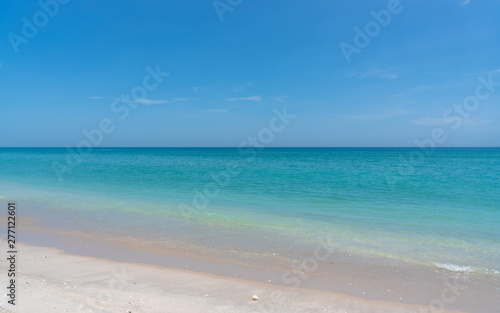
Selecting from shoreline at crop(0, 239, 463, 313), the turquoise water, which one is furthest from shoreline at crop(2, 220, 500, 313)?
the turquoise water

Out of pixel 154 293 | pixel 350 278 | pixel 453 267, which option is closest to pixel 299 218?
pixel 350 278

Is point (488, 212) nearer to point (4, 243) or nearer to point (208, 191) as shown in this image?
point (208, 191)

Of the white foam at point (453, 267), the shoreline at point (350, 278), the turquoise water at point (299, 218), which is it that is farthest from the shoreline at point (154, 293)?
the white foam at point (453, 267)

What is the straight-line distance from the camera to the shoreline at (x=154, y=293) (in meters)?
5.00

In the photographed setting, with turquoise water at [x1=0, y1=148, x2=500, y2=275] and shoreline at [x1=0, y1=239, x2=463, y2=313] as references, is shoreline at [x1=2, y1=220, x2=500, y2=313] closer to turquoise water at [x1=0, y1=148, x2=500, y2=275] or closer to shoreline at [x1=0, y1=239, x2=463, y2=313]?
shoreline at [x1=0, y1=239, x2=463, y2=313]

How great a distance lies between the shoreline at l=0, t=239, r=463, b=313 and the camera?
5.00 m

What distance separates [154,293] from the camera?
5.51m

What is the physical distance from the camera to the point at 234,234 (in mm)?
9695

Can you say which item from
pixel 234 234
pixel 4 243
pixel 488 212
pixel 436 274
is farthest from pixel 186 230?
pixel 488 212

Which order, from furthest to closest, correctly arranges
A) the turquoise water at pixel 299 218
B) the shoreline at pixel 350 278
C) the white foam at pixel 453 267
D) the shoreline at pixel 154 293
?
1. the turquoise water at pixel 299 218
2. the white foam at pixel 453 267
3. the shoreline at pixel 350 278
4. the shoreline at pixel 154 293

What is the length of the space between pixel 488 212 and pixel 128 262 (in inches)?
578

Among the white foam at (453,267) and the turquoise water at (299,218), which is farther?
the turquoise water at (299,218)

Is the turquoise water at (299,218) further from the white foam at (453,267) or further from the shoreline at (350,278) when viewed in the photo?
the shoreline at (350,278)

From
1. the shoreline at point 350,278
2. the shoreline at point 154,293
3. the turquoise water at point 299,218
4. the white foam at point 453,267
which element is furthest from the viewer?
the turquoise water at point 299,218
